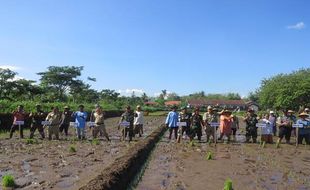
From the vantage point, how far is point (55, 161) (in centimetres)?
1185

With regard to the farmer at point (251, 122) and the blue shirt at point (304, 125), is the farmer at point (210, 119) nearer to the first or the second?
the farmer at point (251, 122)

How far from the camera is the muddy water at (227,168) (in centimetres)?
916

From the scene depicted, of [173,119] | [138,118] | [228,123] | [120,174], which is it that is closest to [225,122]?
[228,123]

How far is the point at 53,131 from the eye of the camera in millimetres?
18188

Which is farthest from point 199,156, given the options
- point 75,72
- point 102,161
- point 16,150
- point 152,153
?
point 75,72

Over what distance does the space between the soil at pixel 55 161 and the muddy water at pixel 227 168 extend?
1.37 meters

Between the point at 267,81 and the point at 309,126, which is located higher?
the point at 267,81

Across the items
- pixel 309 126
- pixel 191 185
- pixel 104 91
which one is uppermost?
pixel 104 91

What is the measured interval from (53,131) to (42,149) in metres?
3.62

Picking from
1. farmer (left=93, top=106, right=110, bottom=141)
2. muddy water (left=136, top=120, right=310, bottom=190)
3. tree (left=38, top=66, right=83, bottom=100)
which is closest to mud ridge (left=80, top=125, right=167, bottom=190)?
muddy water (left=136, top=120, right=310, bottom=190)

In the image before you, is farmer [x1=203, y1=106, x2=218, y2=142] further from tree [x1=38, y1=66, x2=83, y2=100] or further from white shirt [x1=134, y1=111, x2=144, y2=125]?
tree [x1=38, y1=66, x2=83, y2=100]

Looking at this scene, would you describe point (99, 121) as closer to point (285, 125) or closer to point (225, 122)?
point (225, 122)

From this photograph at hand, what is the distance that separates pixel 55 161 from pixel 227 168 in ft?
15.2

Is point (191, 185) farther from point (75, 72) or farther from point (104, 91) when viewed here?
point (104, 91)
